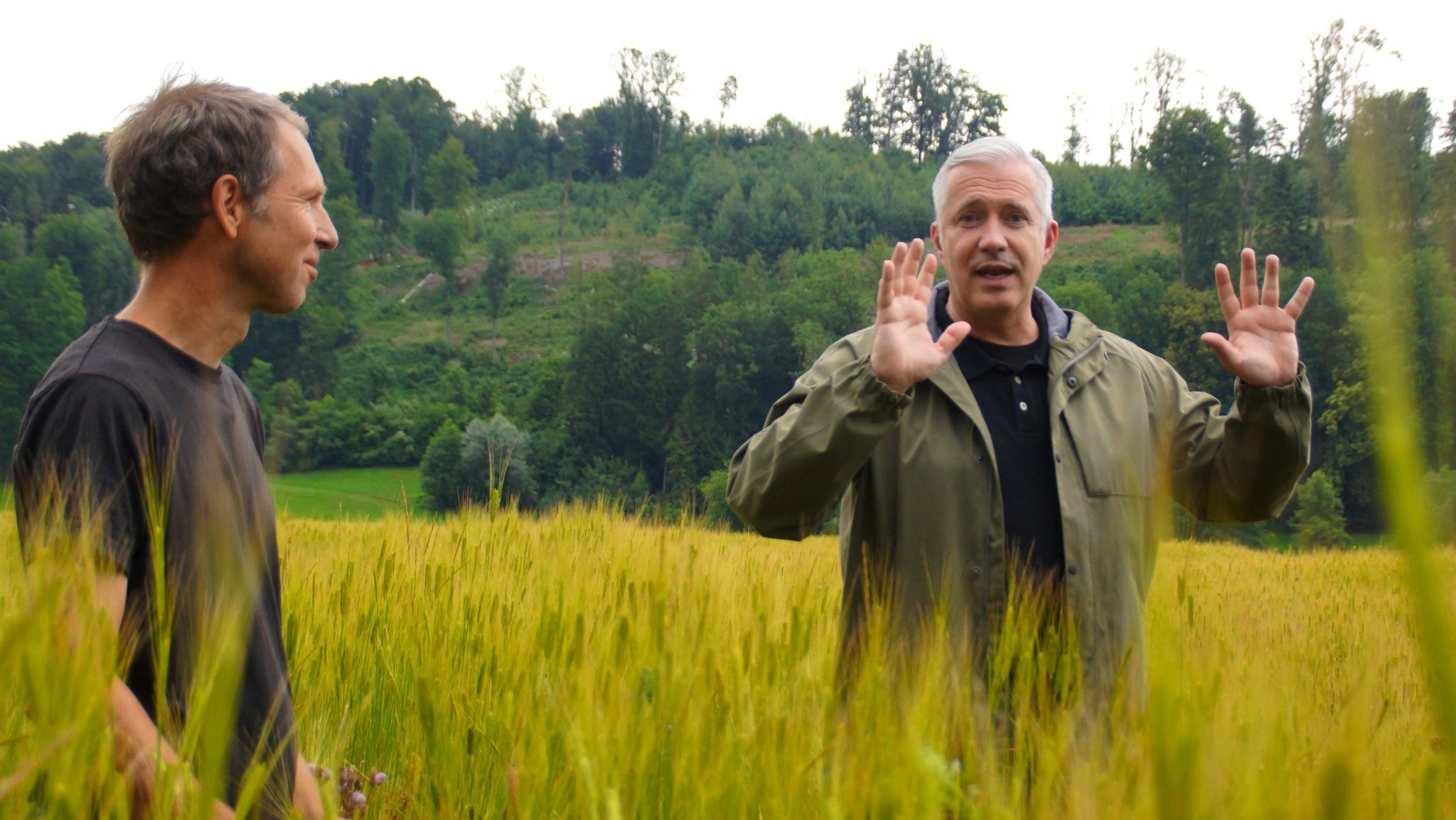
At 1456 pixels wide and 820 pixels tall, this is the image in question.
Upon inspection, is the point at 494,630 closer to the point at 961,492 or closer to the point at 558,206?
the point at 961,492

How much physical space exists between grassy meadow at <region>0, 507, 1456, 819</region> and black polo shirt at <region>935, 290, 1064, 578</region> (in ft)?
1.93

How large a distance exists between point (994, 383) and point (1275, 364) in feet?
2.01

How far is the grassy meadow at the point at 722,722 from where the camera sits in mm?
722

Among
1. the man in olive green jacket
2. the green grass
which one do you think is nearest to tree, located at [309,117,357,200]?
the green grass

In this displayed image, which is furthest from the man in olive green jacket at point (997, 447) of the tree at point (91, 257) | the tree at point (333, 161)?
the tree at point (333, 161)

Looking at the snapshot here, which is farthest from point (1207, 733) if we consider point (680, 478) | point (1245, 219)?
point (1245, 219)

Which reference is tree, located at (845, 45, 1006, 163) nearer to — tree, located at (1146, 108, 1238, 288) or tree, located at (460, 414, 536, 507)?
tree, located at (1146, 108, 1238, 288)

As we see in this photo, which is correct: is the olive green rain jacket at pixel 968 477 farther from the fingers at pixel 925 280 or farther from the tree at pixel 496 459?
the tree at pixel 496 459

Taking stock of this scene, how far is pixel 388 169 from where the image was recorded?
10981 cm

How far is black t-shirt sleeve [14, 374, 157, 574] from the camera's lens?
4.59 ft

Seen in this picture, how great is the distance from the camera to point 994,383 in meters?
2.74

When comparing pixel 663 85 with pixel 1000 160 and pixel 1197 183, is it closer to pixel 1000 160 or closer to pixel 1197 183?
pixel 1197 183

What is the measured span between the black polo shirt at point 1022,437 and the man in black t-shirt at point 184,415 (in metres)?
1.51

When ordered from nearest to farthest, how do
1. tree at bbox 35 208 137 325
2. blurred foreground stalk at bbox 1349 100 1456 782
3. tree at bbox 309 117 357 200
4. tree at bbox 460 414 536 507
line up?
blurred foreground stalk at bbox 1349 100 1456 782
tree at bbox 460 414 536 507
tree at bbox 35 208 137 325
tree at bbox 309 117 357 200
